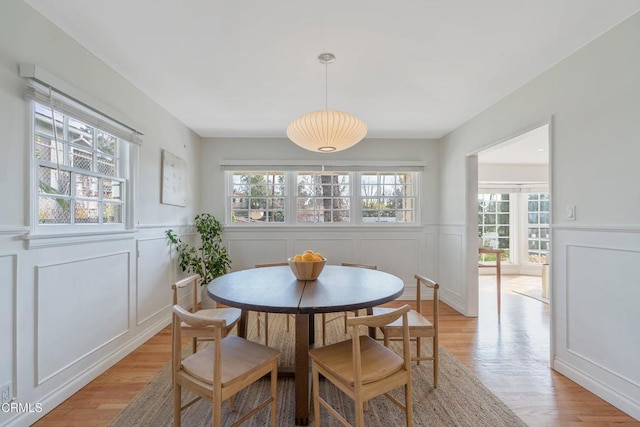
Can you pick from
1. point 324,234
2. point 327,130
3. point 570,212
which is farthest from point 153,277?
point 570,212

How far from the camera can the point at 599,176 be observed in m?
2.09

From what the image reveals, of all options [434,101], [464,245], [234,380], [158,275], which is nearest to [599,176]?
[434,101]

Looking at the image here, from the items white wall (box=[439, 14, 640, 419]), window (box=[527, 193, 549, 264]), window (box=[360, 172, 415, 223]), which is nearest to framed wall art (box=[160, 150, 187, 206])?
window (box=[360, 172, 415, 223])

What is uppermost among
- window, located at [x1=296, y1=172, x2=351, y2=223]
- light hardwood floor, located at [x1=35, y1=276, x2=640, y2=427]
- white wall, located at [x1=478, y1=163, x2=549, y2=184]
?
white wall, located at [x1=478, y1=163, x2=549, y2=184]

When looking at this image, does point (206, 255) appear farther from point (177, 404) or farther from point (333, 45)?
point (333, 45)

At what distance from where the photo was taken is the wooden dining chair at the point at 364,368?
1.41m

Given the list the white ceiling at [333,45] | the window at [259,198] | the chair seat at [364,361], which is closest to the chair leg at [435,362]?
the chair seat at [364,361]

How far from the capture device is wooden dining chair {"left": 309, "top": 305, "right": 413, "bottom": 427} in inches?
55.7

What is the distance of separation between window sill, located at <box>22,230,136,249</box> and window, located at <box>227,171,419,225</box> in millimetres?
2011

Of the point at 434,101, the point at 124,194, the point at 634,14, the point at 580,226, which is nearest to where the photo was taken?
the point at 634,14

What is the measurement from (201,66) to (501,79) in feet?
8.31

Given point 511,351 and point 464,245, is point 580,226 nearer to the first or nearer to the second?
point 511,351

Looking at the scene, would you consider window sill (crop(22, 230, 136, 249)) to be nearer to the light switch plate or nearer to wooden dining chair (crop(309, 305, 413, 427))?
wooden dining chair (crop(309, 305, 413, 427))

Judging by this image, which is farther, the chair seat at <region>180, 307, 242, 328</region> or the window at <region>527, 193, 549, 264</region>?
the window at <region>527, 193, 549, 264</region>
